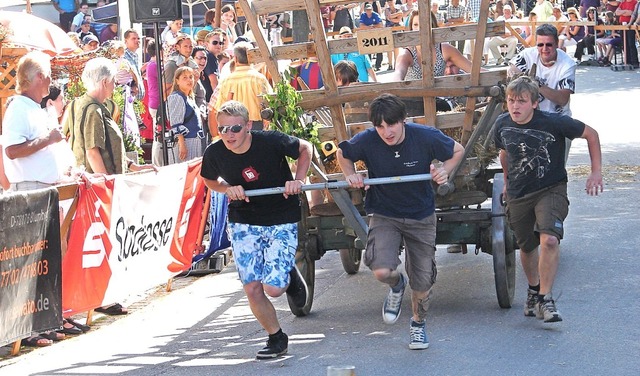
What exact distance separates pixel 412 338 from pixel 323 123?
235cm

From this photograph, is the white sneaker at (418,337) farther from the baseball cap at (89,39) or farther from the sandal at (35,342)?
the baseball cap at (89,39)

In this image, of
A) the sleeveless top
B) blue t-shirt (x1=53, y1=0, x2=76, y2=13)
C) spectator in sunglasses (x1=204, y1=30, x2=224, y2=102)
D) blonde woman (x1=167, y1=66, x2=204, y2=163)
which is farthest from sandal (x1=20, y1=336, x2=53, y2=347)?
blue t-shirt (x1=53, y1=0, x2=76, y2=13)

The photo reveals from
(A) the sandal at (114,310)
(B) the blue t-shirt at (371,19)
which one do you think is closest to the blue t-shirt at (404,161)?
(A) the sandal at (114,310)

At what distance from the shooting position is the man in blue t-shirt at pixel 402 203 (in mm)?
7531

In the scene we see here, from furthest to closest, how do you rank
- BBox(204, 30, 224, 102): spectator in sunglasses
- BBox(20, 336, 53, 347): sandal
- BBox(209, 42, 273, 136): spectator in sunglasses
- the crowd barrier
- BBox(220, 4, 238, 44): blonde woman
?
BBox(220, 4, 238, 44): blonde woman, BBox(204, 30, 224, 102): spectator in sunglasses, BBox(209, 42, 273, 136): spectator in sunglasses, BBox(20, 336, 53, 347): sandal, the crowd barrier

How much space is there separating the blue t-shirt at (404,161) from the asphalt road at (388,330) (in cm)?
94

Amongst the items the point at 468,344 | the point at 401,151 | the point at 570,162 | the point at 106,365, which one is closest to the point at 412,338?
the point at 468,344

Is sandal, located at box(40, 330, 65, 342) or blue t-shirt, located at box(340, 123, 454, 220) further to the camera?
sandal, located at box(40, 330, 65, 342)

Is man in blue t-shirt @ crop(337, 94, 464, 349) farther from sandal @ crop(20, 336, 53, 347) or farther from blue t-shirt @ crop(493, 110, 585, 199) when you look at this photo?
sandal @ crop(20, 336, 53, 347)

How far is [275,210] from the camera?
25.1ft

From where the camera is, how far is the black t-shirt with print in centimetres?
764

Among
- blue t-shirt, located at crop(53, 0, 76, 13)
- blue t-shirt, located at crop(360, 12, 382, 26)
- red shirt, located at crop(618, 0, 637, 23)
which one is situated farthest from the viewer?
red shirt, located at crop(618, 0, 637, 23)

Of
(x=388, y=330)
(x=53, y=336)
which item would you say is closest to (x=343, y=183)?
(x=388, y=330)

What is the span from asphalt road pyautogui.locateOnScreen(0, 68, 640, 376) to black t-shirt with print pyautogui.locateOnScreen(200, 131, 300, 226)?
945mm
